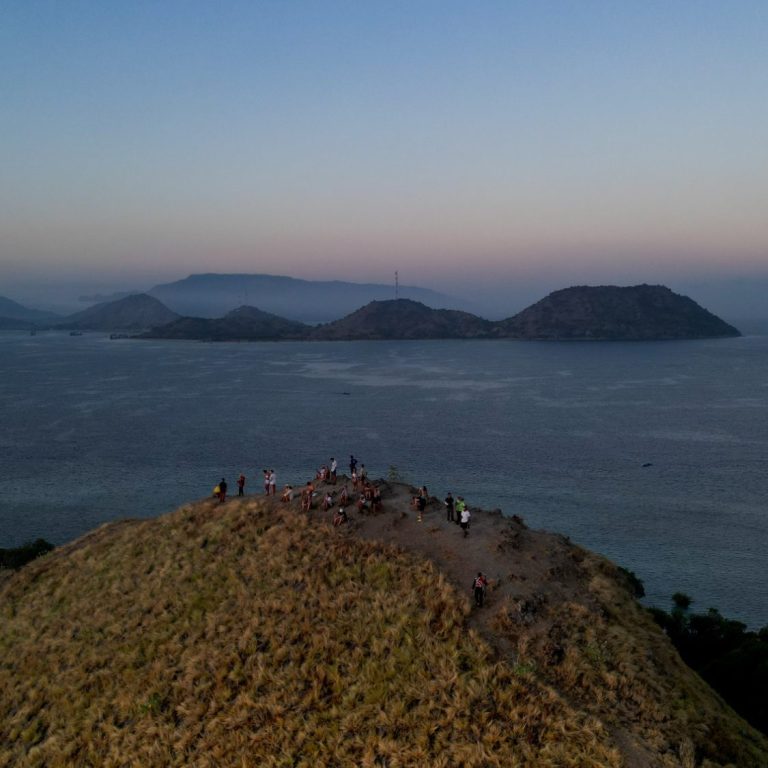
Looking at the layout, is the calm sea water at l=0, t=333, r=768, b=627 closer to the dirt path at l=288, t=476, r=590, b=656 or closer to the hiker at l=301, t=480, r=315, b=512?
the dirt path at l=288, t=476, r=590, b=656

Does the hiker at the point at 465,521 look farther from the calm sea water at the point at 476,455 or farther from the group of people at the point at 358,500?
the calm sea water at the point at 476,455

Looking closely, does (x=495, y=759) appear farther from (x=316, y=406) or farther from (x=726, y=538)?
(x=316, y=406)

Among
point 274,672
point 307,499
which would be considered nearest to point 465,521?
point 307,499

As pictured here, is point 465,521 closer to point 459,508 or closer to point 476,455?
point 459,508

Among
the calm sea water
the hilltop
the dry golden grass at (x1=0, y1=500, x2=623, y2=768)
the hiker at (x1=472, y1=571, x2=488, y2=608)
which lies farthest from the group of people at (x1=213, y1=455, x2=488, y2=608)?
the calm sea water

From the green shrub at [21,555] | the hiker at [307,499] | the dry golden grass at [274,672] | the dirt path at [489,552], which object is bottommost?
the green shrub at [21,555]

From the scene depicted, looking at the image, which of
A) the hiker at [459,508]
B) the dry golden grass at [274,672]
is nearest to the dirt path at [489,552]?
the hiker at [459,508]
